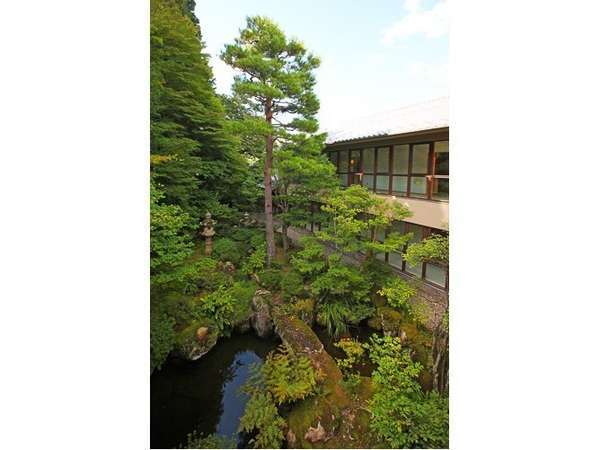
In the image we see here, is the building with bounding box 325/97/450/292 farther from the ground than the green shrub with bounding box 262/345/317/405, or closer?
farther from the ground

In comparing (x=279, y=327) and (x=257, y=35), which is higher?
(x=257, y=35)

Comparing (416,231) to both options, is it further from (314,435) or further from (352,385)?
(314,435)

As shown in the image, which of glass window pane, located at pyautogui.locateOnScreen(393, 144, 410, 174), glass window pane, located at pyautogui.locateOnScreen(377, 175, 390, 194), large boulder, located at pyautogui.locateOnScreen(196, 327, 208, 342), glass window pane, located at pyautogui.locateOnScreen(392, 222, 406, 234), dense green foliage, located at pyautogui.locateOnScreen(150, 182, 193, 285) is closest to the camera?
dense green foliage, located at pyautogui.locateOnScreen(150, 182, 193, 285)

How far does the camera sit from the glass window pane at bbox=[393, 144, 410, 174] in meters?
6.98

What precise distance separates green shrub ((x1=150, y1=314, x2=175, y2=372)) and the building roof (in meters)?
6.57

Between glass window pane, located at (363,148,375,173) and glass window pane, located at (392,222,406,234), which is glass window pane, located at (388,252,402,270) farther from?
glass window pane, located at (363,148,375,173)

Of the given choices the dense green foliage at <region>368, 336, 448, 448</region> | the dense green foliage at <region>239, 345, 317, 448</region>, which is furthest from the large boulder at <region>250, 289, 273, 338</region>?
the dense green foliage at <region>368, 336, 448, 448</region>

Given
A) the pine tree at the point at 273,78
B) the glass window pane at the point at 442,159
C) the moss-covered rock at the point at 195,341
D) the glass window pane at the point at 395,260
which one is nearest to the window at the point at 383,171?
the glass window pane at the point at 442,159

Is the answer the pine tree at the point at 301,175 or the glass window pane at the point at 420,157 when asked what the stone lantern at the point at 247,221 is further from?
the glass window pane at the point at 420,157
